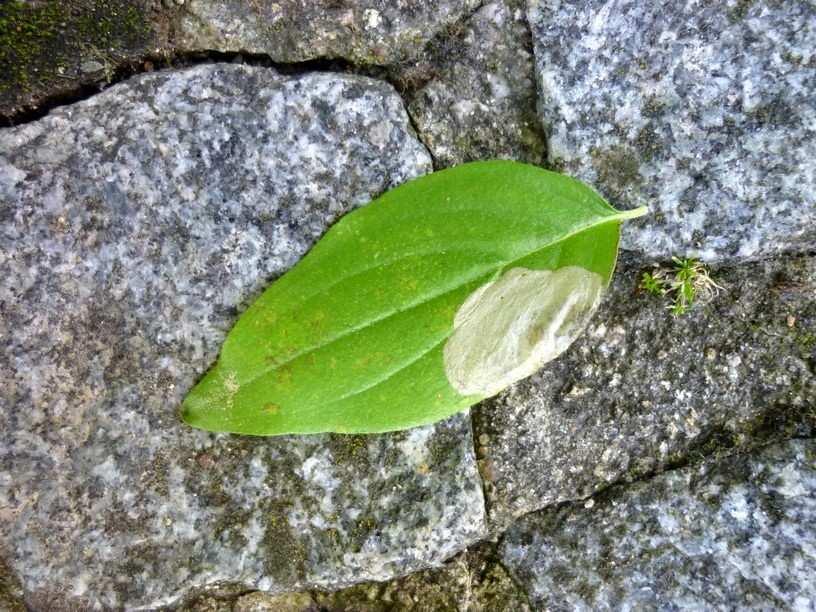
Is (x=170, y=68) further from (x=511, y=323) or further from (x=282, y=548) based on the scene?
(x=282, y=548)

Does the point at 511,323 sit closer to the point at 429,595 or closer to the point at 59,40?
the point at 429,595

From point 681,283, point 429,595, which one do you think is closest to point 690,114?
point 681,283

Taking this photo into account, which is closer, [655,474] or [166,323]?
[166,323]

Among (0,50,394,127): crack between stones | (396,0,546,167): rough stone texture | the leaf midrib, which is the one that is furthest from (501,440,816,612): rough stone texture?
(0,50,394,127): crack between stones

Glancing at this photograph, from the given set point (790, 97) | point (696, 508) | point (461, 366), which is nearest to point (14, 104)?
point (461, 366)

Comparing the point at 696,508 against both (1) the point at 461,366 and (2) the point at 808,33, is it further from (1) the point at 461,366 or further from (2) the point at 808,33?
(2) the point at 808,33

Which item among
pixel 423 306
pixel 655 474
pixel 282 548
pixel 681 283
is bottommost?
pixel 655 474

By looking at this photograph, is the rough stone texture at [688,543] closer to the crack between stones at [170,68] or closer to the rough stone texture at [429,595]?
the rough stone texture at [429,595]

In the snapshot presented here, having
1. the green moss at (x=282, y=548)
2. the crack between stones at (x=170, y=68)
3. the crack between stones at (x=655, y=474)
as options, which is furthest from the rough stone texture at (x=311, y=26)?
the crack between stones at (x=655, y=474)

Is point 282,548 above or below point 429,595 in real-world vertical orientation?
above
